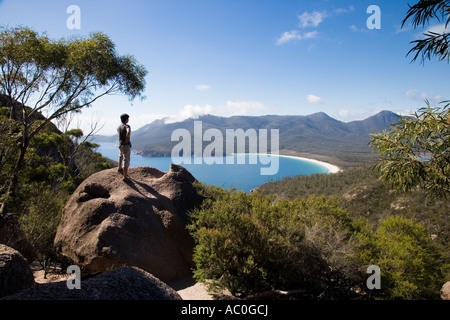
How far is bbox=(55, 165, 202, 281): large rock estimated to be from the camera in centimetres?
780

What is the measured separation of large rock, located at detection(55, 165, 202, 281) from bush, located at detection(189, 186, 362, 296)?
122 cm

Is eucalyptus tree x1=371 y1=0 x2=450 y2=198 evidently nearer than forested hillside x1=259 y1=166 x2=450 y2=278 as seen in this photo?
Yes

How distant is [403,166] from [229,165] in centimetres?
15792

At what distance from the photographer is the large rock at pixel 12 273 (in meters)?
3.71

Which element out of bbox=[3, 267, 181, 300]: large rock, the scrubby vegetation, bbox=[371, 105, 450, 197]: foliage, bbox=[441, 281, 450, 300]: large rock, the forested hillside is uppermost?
bbox=[371, 105, 450, 197]: foliage

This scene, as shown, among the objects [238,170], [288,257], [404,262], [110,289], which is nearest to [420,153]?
[404,262]

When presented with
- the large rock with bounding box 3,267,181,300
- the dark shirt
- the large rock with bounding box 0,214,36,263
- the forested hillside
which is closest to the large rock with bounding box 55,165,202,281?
the large rock with bounding box 0,214,36,263

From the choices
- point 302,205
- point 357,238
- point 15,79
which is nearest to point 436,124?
point 357,238

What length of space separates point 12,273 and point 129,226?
439cm

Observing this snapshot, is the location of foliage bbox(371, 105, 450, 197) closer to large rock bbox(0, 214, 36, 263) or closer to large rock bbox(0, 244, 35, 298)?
large rock bbox(0, 244, 35, 298)

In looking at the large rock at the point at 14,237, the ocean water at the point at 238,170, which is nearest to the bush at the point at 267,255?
the large rock at the point at 14,237

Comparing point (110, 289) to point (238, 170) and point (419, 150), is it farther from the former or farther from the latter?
point (238, 170)

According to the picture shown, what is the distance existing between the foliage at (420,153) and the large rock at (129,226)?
23.3 feet

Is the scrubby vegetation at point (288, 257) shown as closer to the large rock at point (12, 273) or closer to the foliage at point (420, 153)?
the foliage at point (420, 153)
